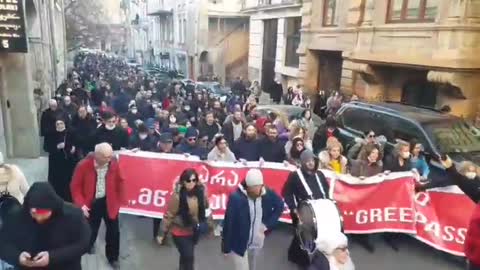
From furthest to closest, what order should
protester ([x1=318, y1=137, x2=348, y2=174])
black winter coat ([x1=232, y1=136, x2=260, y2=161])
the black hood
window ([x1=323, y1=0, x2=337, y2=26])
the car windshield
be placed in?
1. window ([x1=323, y1=0, x2=337, y2=26])
2. the car windshield
3. black winter coat ([x1=232, y1=136, x2=260, y2=161])
4. protester ([x1=318, y1=137, x2=348, y2=174])
5. the black hood

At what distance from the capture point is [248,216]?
4.43 m

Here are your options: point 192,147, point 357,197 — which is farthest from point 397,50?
point 192,147

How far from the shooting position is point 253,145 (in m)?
7.22

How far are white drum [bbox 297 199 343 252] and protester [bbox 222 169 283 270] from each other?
0.70m

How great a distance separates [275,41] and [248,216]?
2382cm

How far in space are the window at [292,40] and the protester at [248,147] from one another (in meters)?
17.5

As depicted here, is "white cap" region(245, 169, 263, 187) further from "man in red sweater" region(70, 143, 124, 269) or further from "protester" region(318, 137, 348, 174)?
"protester" region(318, 137, 348, 174)

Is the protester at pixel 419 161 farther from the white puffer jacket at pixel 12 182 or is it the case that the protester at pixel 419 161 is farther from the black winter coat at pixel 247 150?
the white puffer jacket at pixel 12 182

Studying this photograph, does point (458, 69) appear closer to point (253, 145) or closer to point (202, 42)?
point (253, 145)

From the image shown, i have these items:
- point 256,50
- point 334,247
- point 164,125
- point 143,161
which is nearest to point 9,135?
point 164,125

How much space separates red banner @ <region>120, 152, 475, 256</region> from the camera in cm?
603

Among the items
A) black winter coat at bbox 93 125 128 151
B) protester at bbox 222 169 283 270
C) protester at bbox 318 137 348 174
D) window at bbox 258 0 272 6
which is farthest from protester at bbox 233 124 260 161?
window at bbox 258 0 272 6

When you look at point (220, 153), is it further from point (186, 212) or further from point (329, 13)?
point (329, 13)

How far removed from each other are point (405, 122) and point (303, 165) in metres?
3.97
